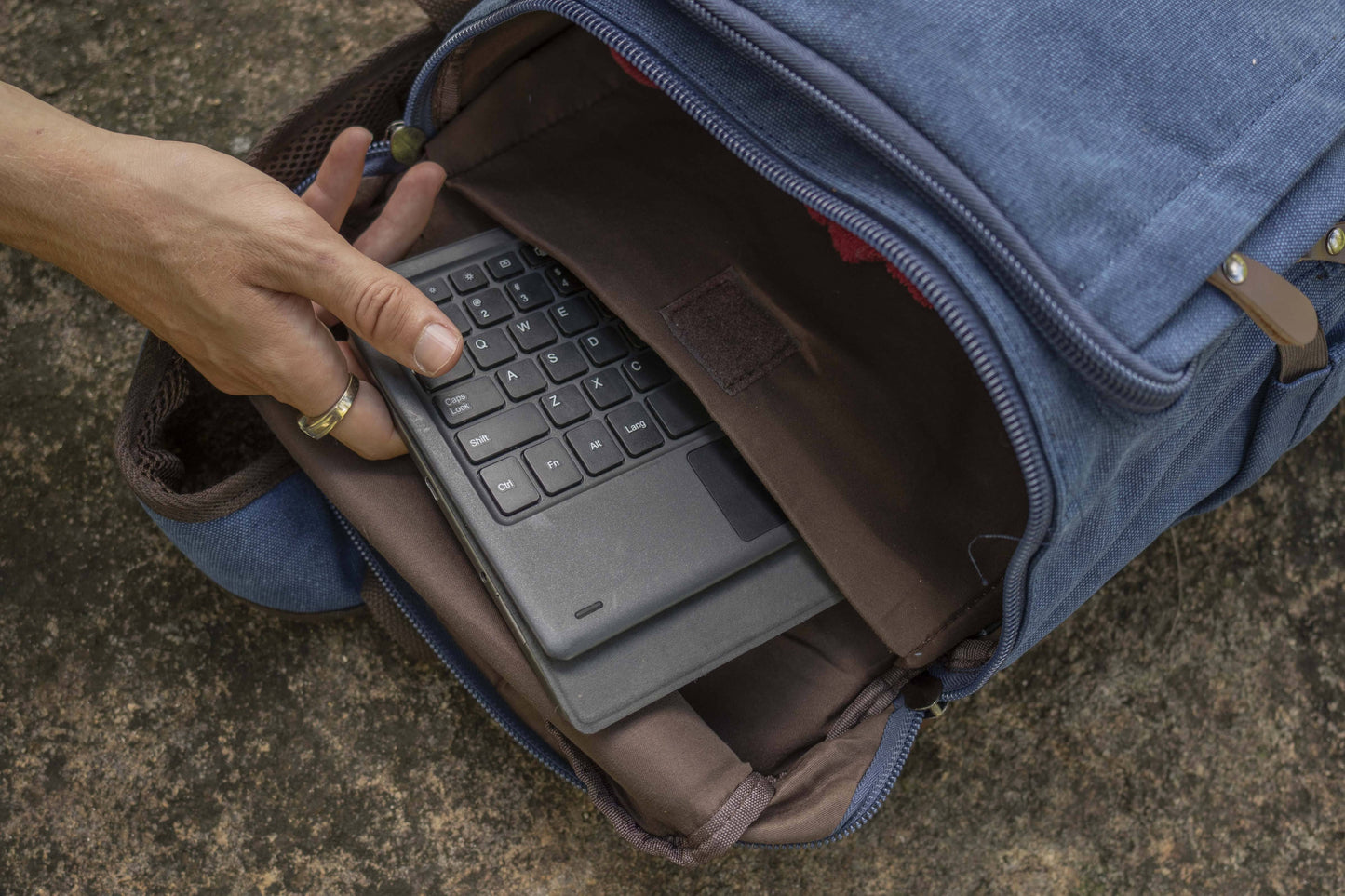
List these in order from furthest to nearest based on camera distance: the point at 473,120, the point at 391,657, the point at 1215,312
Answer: the point at 391,657, the point at 473,120, the point at 1215,312

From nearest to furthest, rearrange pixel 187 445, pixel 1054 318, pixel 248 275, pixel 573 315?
Answer: pixel 1054 318 < pixel 248 275 < pixel 573 315 < pixel 187 445

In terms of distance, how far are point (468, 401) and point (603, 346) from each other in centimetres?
11

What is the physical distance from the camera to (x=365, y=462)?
2.22ft

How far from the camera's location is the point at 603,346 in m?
0.69

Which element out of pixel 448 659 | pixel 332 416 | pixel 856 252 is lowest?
pixel 448 659

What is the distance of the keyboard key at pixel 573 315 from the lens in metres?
0.69

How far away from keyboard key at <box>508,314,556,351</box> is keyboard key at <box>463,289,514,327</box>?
0.04ft

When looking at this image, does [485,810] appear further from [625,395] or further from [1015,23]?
[1015,23]

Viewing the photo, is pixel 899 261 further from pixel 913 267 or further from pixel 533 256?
pixel 533 256

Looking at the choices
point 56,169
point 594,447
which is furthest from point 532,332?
point 56,169

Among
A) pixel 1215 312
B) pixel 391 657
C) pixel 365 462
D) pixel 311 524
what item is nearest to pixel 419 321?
pixel 365 462

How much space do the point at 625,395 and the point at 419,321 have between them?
157 millimetres

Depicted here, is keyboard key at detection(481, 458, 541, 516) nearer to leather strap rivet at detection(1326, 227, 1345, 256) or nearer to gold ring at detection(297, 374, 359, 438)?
gold ring at detection(297, 374, 359, 438)

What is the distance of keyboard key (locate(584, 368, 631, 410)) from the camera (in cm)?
67
